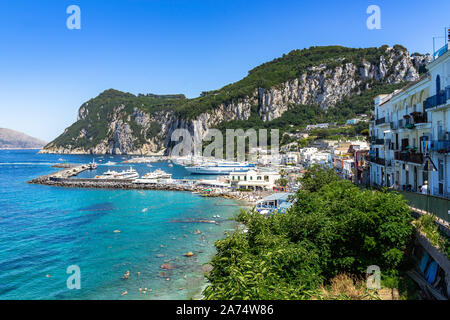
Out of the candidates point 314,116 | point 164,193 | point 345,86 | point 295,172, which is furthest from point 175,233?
point 345,86

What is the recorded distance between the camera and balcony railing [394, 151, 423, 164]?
17375 mm

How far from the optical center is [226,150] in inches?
A: 5517

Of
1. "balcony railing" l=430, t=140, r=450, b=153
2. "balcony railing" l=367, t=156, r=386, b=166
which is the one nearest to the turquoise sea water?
"balcony railing" l=430, t=140, r=450, b=153

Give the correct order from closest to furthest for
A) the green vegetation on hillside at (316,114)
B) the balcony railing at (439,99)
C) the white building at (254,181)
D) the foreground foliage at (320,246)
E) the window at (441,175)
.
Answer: the foreground foliage at (320,246)
the balcony railing at (439,99)
the window at (441,175)
the white building at (254,181)
the green vegetation on hillside at (316,114)

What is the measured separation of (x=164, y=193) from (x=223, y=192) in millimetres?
11232

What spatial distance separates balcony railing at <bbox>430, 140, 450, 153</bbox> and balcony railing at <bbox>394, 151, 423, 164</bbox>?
2.16 m

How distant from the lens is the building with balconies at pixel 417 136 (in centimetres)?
1443

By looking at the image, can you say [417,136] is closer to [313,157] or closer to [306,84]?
[313,157]

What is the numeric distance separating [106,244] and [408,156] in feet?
83.9

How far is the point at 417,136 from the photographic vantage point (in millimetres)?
18859

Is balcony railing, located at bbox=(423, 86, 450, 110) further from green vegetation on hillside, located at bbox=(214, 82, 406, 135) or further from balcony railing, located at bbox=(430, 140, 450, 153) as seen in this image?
green vegetation on hillside, located at bbox=(214, 82, 406, 135)

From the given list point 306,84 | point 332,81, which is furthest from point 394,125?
point 306,84

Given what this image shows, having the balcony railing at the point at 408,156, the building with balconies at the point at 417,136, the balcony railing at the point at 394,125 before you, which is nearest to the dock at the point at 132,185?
the building with balconies at the point at 417,136

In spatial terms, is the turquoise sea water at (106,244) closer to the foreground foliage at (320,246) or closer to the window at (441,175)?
the foreground foliage at (320,246)
